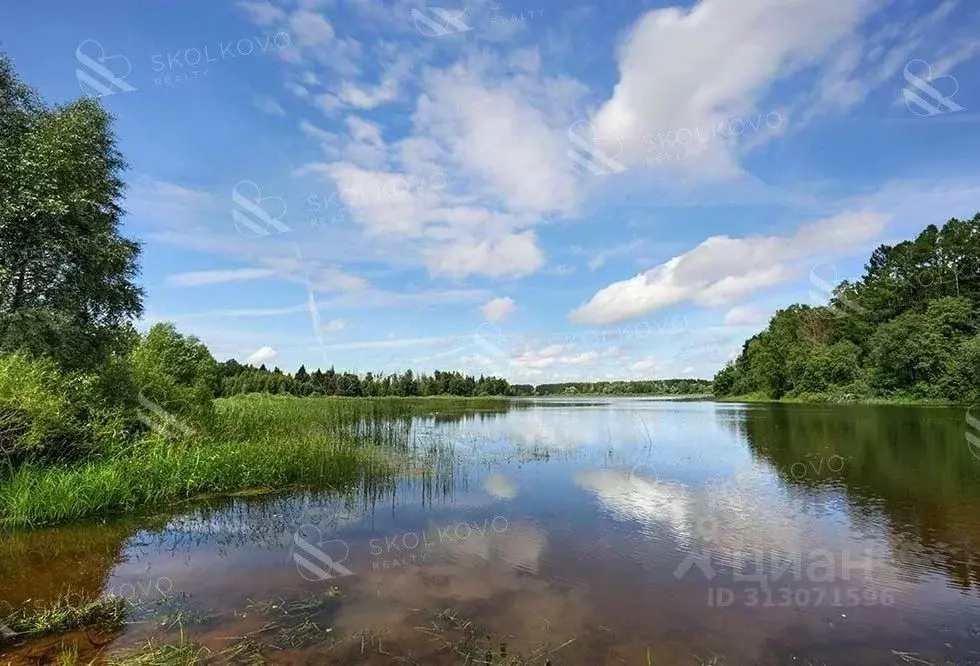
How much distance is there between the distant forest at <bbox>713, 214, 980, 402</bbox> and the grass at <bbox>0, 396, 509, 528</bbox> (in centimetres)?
5344

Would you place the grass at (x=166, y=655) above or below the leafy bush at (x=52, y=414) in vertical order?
below

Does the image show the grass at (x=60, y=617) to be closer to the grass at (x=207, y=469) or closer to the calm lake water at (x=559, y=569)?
the calm lake water at (x=559, y=569)

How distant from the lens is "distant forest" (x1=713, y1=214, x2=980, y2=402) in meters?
51.2

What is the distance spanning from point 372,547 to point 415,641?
3.82m

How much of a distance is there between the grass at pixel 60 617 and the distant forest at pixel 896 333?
197 ft

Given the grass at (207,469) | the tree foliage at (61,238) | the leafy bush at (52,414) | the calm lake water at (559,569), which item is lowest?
the calm lake water at (559,569)

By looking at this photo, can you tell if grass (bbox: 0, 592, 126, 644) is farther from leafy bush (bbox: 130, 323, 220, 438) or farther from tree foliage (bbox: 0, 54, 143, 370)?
tree foliage (bbox: 0, 54, 143, 370)

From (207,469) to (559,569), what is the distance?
9769mm

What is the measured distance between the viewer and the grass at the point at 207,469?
10398 mm

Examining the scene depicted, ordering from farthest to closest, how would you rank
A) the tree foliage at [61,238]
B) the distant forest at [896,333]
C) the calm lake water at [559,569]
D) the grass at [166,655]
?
the distant forest at [896,333]
the tree foliage at [61,238]
the calm lake water at [559,569]
the grass at [166,655]

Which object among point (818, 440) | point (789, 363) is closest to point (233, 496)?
point (818, 440)

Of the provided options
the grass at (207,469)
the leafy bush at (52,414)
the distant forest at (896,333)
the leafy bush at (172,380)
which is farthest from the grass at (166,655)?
the distant forest at (896,333)

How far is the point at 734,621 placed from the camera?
21.0ft

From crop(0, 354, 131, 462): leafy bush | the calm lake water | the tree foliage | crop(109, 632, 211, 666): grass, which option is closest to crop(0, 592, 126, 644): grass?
the calm lake water
